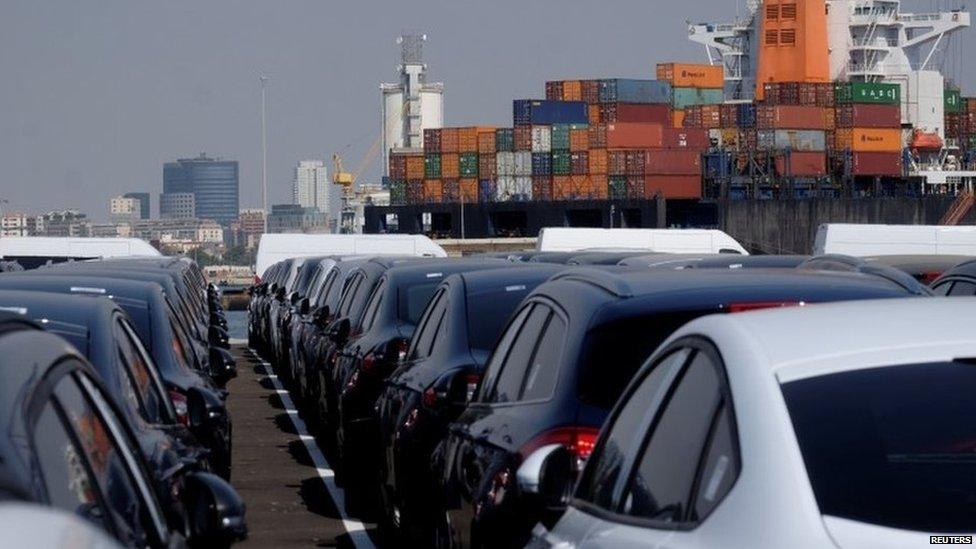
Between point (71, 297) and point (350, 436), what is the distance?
4.80 meters

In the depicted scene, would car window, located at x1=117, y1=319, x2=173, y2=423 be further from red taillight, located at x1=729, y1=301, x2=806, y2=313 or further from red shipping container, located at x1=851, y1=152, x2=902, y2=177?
red shipping container, located at x1=851, y1=152, x2=902, y2=177

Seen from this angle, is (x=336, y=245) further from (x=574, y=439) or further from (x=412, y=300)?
(x=574, y=439)

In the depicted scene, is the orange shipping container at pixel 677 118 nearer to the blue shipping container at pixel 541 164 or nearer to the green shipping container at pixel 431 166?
the blue shipping container at pixel 541 164

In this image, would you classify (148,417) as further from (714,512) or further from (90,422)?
(714,512)

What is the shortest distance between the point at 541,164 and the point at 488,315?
8174 centimetres

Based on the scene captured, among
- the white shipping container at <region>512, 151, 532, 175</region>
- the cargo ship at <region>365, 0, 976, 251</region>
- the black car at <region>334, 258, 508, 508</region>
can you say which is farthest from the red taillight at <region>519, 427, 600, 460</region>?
the white shipping container at <region>512, 151, 532, 175</region>

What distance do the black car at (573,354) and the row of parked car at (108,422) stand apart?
1000 mm

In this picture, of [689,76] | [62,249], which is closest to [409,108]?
[689,76]

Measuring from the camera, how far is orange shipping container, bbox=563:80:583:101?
93.3 m

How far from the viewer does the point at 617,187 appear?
87938 millimetres

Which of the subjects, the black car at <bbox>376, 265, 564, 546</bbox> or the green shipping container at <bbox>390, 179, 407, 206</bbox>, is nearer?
the black car at <bbox>376, 265, 564, 546</bbox>

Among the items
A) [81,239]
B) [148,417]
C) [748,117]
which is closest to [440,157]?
[748,117]

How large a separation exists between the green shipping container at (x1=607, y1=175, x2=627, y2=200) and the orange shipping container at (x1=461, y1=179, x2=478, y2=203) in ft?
24.2

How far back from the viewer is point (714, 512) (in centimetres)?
367
